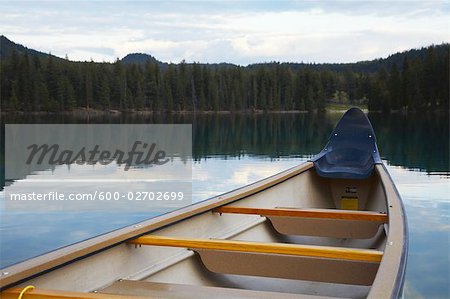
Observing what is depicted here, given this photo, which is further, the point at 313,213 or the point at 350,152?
the point at 350,152

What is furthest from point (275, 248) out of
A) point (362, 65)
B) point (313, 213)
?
point (362, 65)

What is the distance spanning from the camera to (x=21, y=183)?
15.5m

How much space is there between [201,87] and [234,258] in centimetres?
11148

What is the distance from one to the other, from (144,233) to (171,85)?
11123cm

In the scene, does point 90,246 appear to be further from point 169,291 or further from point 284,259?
point 284,259

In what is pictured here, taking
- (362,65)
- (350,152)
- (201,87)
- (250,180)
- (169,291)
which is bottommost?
(250,180)

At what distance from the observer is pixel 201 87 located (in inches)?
4513

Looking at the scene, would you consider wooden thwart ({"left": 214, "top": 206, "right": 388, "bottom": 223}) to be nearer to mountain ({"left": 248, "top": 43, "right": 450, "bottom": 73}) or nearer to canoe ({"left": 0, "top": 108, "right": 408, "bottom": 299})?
canoe ({"left": 0, "top": 108, "right": 408, "bottom": 299})

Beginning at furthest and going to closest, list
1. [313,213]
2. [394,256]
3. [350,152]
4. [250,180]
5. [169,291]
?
[250,180]
[350,152]
[313,213]
[169,291]
[394,256]

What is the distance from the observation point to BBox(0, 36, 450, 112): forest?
291 feet

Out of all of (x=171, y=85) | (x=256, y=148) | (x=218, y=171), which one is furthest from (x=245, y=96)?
(x=218, y=171)

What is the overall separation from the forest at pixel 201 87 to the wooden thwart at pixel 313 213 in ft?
272

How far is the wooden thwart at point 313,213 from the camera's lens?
502 cm

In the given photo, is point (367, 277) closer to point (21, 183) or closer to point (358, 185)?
point (358, 185)
